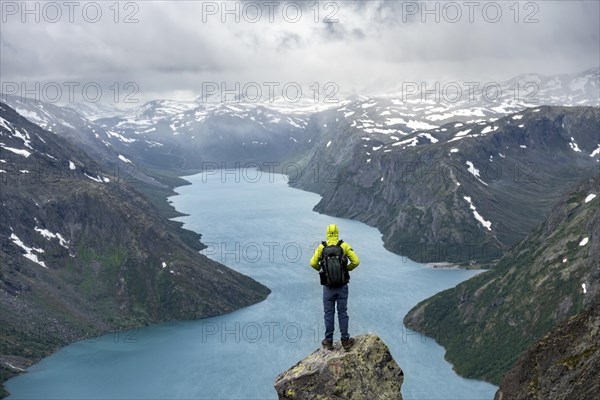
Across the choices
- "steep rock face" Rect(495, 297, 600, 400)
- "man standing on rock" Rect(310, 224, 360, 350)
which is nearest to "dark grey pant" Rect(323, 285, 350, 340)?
"man standing on rock" Rect(310, 224, 360, 350)

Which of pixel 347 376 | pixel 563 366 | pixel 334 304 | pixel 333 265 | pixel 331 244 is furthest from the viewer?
pixel 563 366

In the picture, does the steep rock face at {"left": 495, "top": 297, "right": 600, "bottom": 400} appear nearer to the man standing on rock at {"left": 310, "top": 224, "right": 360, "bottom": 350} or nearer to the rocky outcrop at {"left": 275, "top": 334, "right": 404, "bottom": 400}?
the rocky outcrop at {"left": 275, "top": 334, "right": 404, "bottom": 400}

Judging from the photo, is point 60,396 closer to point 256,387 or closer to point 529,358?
point 256,387

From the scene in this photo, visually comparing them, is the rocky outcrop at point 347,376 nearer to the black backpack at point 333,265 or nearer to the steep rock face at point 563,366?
the black backpack at point 333,265

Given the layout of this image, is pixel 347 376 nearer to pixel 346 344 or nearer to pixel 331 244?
pixel 346 344

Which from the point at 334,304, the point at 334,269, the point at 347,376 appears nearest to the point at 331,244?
the point at 334,269

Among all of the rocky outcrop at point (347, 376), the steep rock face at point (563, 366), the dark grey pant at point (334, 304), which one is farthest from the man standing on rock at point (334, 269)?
the steep rock face at point (563, 366)

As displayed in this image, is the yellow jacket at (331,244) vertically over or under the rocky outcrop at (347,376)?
Answer: over
